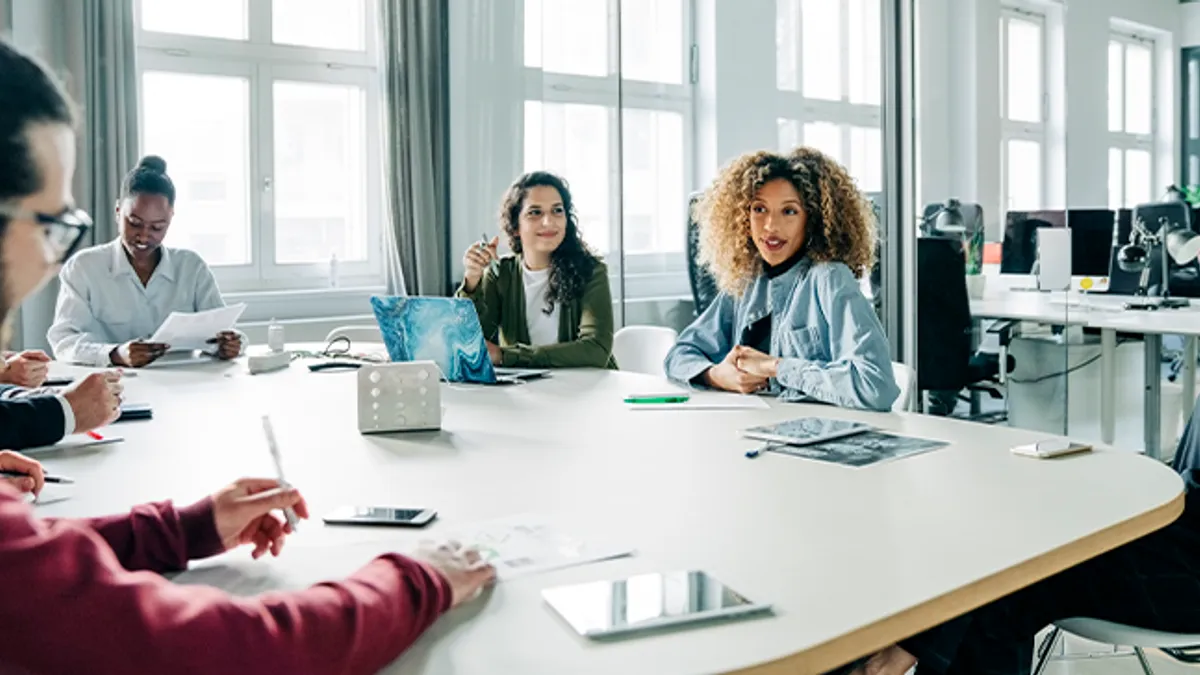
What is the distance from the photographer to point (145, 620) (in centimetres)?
74

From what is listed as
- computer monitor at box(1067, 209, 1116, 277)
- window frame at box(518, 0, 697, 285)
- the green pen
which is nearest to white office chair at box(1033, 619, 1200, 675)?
the green pen

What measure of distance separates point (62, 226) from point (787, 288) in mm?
1936

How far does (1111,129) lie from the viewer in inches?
154

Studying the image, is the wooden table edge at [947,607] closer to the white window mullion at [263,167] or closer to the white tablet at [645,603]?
the white tablet at [645,603]

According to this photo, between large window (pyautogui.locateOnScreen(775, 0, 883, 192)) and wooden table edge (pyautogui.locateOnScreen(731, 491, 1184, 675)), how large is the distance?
2.85 metres

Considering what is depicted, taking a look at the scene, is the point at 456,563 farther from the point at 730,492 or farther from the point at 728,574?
the point at 730,492

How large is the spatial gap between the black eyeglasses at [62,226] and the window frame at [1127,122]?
3.95m

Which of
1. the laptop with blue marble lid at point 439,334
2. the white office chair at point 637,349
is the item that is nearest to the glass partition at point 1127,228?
the white office chair at point 637,349

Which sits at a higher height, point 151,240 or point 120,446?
point 151,240

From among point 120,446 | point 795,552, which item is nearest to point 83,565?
point 795,552

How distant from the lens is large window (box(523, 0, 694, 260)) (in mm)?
5164

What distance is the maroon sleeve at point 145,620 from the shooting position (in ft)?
2.31

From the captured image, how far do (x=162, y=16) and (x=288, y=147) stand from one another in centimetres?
77

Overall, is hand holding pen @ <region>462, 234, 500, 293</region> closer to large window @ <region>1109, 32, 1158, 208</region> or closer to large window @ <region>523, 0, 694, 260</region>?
large window @ <region>523, 0, 694, 260</region>
